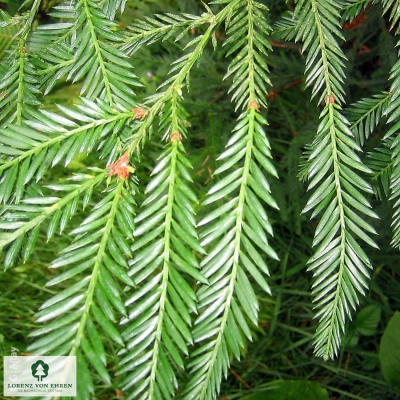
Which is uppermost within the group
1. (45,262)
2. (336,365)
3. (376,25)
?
(376,25)

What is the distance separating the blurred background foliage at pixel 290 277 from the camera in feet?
4.79

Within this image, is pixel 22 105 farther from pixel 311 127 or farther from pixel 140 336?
pixel 311 127

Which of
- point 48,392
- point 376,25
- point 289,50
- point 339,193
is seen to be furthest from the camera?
point 289,50

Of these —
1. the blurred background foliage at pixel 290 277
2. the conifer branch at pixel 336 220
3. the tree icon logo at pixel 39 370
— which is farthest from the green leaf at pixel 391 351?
the tree icon logo at pixel 39 370

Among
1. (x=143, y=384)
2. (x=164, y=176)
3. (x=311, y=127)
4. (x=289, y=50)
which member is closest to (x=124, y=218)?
(x=164, y=176)

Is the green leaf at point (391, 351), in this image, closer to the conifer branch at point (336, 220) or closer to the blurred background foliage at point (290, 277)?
the blurred background foliage at point (290, 277)

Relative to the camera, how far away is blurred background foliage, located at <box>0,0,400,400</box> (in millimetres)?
1461

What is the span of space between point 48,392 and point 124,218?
8.7 inches

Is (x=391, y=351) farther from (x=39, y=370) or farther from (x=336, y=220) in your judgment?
(x=39, y=370)

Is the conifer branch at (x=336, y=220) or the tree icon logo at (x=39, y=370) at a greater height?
the conifer branch at (x=336, y=220)

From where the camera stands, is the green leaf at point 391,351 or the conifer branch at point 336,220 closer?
the conifer branch at point 336,220

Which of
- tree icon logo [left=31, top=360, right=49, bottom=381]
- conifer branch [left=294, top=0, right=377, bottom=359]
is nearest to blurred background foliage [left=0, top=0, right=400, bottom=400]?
conifer branch [left=294, top=0, right=377, bottom=359]

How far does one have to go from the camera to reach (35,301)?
1.71 meters

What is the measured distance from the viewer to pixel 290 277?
1833mm
